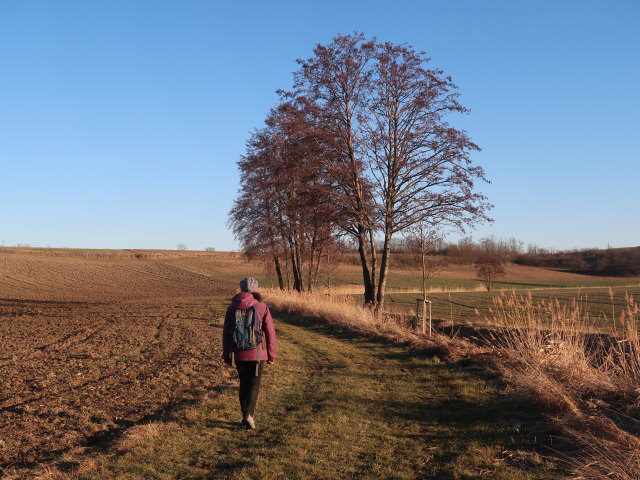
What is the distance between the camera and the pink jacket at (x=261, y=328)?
22.5 ft

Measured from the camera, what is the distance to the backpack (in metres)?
6.87

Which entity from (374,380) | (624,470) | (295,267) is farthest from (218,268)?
(624,470)

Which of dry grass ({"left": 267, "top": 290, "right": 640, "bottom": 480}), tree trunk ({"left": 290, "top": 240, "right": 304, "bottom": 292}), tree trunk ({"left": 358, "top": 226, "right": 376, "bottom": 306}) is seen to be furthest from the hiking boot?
tree trunk ({"left": 290, "top": 240, "right": 304, "bottom": 292})

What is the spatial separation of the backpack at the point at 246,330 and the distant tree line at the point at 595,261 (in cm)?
8752

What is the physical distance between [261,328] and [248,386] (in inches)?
29.6

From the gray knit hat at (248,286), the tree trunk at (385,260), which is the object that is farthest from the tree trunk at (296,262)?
the gray knit hat at (248,286)

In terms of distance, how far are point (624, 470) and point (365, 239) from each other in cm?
1743

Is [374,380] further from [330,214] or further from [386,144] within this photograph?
[386,144]

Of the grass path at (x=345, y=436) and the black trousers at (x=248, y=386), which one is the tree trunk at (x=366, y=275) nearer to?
the grass path at (x=345, y=436)

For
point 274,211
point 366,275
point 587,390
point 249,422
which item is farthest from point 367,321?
point 274,211

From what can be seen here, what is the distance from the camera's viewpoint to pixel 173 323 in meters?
Result: 18.8

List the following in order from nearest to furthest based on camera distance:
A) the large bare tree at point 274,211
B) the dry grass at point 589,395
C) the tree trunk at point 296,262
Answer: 1. the dry grass at point 589,395
2. the large bare tree at point 274,211
3. the tree trunk at point 296,262

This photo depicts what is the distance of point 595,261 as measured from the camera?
328ft

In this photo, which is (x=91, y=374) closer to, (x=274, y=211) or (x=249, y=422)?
(x=249, y=422)
